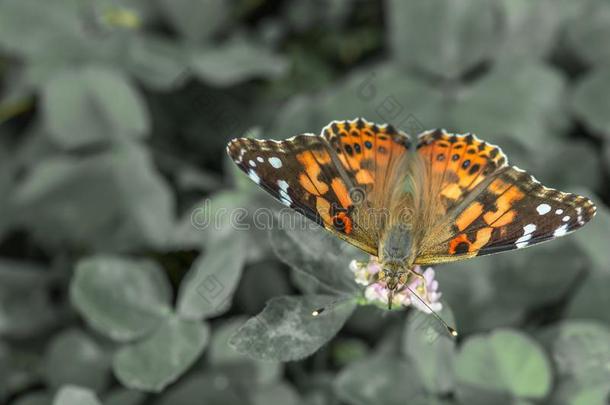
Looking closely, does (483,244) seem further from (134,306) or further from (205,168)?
(205,168)

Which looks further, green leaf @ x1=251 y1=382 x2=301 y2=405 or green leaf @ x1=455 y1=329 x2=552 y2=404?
green leaf @ x1=251 y1=382 x2=301 y2=405

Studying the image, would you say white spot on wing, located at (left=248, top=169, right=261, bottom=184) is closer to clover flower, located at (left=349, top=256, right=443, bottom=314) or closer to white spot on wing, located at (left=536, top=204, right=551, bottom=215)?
clover flower, located at (left=349, top=256, right=443, bottom=314)

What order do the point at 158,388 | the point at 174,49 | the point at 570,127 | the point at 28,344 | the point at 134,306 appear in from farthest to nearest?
the point at 174,49 → the point at 570,127 → the point at 28,344 → the point at 134,306 → the point at 158,388

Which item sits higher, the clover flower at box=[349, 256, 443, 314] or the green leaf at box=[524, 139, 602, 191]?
the clover flower at box=[349, 256, 443, 314]

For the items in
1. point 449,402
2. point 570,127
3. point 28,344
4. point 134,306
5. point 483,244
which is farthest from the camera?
point 570,127

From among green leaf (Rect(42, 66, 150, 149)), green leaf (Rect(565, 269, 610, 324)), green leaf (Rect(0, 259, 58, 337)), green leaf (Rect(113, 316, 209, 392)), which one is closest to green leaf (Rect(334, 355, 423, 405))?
green leaf (Rect(113, 316, 209, 392))

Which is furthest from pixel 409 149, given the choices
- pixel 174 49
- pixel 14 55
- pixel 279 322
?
pixel 14 55

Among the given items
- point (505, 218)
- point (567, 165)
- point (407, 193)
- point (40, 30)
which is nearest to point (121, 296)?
point (407, 193)

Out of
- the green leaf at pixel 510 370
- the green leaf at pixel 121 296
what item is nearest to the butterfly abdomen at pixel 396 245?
the green leaf at pixel 510 370
